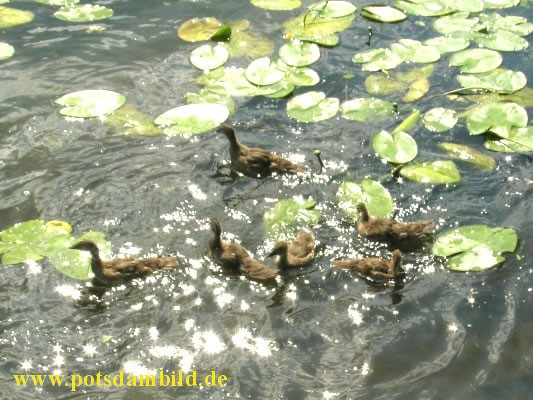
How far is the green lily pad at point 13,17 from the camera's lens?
930 centimetres

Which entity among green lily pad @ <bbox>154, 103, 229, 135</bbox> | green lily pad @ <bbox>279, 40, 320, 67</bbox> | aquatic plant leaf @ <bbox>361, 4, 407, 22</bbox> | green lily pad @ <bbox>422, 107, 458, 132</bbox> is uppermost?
aquatic plant leaf @ <bbox>361, 4, 407, 22</bbox>

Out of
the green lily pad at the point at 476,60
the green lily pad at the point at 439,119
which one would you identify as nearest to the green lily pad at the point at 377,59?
the green lily pad at the point at 476,60

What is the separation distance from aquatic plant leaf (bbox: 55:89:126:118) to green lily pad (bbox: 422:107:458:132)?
327 centimetres

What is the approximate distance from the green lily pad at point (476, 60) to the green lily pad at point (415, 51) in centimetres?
23

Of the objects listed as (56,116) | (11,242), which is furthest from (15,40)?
(11,242)

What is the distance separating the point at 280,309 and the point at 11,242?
94.8 inches

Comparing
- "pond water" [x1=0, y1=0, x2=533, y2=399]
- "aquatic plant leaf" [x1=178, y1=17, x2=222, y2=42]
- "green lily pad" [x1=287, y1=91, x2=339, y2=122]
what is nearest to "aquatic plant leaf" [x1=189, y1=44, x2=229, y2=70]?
"pond water" [x1=0, y1=0, x2=533, y2=399]

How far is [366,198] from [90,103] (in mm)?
3289

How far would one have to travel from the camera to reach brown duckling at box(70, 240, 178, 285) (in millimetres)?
5824

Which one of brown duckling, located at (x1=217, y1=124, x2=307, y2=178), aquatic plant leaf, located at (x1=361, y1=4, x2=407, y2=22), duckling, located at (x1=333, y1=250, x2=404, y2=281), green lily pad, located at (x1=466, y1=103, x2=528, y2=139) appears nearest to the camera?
duckling, located at (x1=333, y1=250, x2=404, y2=281)

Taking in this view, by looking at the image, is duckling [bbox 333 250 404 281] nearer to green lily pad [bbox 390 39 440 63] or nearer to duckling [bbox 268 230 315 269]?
duckling [bbox 268 230 315 269]

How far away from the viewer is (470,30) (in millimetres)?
8961

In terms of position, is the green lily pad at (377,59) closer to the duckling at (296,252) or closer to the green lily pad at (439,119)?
the green lily pad at (439,119)

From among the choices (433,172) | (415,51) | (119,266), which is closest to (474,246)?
(433,172)
